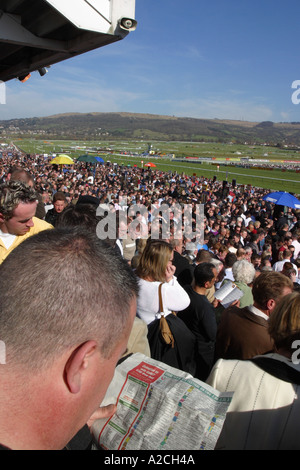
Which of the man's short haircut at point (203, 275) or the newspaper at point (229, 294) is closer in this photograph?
the man's short haircut at point (203, 275)

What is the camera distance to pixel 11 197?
8.71ft

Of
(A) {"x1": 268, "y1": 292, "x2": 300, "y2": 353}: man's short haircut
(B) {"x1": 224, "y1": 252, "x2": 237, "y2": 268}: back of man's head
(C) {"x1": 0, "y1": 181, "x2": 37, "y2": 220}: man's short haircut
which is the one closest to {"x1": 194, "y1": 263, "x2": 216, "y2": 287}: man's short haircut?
(A) {"x1": 268, "y1": 292, "x2": 300, "y2": 353}: man's short haircut

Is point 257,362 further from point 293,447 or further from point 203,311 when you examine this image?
point 203,311

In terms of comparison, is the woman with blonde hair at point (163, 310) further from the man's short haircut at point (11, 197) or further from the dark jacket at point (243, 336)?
the man's short haircut at point (11, 197)

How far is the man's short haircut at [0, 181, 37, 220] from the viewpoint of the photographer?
8.71 feet

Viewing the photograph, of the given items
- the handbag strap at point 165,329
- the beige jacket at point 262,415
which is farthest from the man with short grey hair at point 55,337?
the handbag strap at point 165,329

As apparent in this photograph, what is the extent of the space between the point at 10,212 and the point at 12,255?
1.79 metres

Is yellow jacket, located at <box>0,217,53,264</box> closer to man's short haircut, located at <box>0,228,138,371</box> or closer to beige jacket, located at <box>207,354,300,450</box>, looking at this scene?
man's short haircut, located at <box>0,228,138,371</box>

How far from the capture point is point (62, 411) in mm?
918

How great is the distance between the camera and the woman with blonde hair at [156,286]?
9.82 ft

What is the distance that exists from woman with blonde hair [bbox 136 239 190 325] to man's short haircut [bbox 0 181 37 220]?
3.93 ft

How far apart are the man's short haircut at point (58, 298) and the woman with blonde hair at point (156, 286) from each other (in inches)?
74.2

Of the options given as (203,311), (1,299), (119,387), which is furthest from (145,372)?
(203,311)

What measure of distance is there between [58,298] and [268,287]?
7.84 feet
